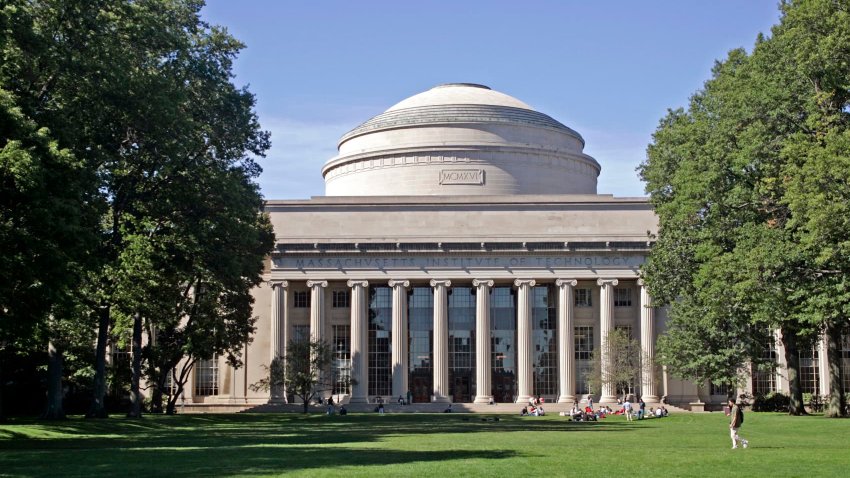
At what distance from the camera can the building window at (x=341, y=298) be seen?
85625mm

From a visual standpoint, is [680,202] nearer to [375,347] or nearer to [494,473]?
[494,473]

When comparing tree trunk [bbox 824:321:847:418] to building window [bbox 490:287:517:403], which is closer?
tree trunk [bbox 824:321:847:418]

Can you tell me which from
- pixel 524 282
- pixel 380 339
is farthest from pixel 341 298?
pixel 524 282

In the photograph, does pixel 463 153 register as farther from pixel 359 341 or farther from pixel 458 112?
pixel 359 341

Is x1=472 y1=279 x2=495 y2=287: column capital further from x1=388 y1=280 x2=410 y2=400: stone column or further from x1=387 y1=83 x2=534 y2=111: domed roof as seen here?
x1=387 y1=83 x2=534 y2=111: domed roof

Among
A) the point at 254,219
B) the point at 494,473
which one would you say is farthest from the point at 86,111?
the point at 494,473

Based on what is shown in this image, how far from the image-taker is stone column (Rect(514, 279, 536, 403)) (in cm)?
8262

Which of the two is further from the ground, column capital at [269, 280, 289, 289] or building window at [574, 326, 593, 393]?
column capital at [269, 280, 289, 289]

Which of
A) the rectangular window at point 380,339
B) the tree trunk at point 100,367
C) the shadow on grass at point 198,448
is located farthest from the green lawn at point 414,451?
the rectangular window at point 380,339

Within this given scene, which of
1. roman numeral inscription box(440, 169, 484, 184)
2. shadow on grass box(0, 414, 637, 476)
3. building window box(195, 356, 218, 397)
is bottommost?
shadow on grass box(0, 414, 637, 476)

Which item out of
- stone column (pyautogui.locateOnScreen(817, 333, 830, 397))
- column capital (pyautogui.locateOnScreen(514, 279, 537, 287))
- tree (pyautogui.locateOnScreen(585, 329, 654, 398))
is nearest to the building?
column capital (pyautogui.locateOnScreen(514, 279, 537, 287))

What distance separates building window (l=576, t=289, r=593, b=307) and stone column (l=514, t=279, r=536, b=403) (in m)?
Answer: 4.35

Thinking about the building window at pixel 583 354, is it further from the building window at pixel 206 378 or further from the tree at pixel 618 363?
the building window at pixel 206 378

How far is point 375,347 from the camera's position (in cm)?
8488
